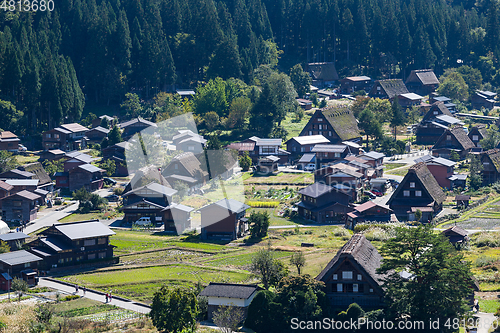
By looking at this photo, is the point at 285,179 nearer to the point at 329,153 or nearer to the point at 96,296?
the point at 329,153

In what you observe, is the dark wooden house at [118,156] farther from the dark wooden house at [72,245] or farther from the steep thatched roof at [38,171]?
the dark wooden house at [72,245]

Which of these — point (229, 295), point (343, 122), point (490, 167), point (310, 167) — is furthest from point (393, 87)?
point (229, 295)

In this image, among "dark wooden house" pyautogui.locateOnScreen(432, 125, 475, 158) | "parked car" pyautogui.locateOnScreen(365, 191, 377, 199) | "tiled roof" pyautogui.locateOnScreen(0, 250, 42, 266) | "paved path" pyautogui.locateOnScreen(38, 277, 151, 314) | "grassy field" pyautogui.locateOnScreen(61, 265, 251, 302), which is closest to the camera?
"paved path" pyautogui.locateOnScreen(38, 277, 151, 314)

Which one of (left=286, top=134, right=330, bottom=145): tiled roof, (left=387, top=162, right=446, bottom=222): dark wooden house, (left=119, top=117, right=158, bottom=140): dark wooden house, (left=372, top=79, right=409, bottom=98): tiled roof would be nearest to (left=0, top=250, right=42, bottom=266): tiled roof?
(left=387, top=162, right=446, bottom=222): dark wooden house

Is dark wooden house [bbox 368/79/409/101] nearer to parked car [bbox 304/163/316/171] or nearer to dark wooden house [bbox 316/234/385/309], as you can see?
parked car [bbox 304/163/316/171]

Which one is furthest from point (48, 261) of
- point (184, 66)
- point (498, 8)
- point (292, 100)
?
point (498, 8)

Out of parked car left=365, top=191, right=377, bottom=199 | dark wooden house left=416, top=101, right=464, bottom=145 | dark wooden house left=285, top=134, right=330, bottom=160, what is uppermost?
dark wooden house left=416, top=101, right=464, bottom=145

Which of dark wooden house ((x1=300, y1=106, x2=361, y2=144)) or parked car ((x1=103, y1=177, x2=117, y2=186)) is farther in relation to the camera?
dark wooden house ((x1=300, y1=106, x2=361, y2=144))
